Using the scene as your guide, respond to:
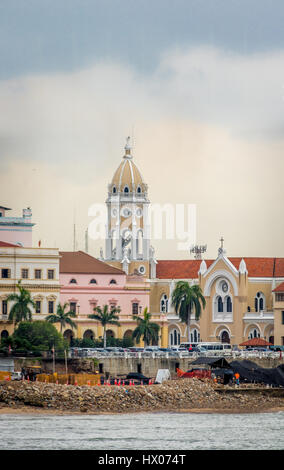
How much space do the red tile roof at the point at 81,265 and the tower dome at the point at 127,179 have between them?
1181cm

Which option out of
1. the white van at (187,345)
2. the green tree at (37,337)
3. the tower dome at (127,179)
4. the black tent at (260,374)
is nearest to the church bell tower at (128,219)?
the tower dome at (127,179)

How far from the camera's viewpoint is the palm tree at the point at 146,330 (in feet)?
471

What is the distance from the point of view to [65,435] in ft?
278

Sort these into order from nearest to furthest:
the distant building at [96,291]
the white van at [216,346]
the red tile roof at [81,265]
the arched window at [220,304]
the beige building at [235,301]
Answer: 1. the white van at [216,346]
2. the distant building at [96,291]
3. the red tile roof at [81,265]
4. the beige building at [235,301]
5. the arched window at [220,304]

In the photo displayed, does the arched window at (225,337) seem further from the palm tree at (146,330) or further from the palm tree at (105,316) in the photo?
the palm tree at (105,316)

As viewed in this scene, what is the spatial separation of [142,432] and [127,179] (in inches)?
3073

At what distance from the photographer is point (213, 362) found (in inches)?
4643

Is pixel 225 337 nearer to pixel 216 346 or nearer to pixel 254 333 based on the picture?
pixel 254 333

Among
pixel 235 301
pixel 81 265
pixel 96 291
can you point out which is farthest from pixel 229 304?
pixel 81 265
